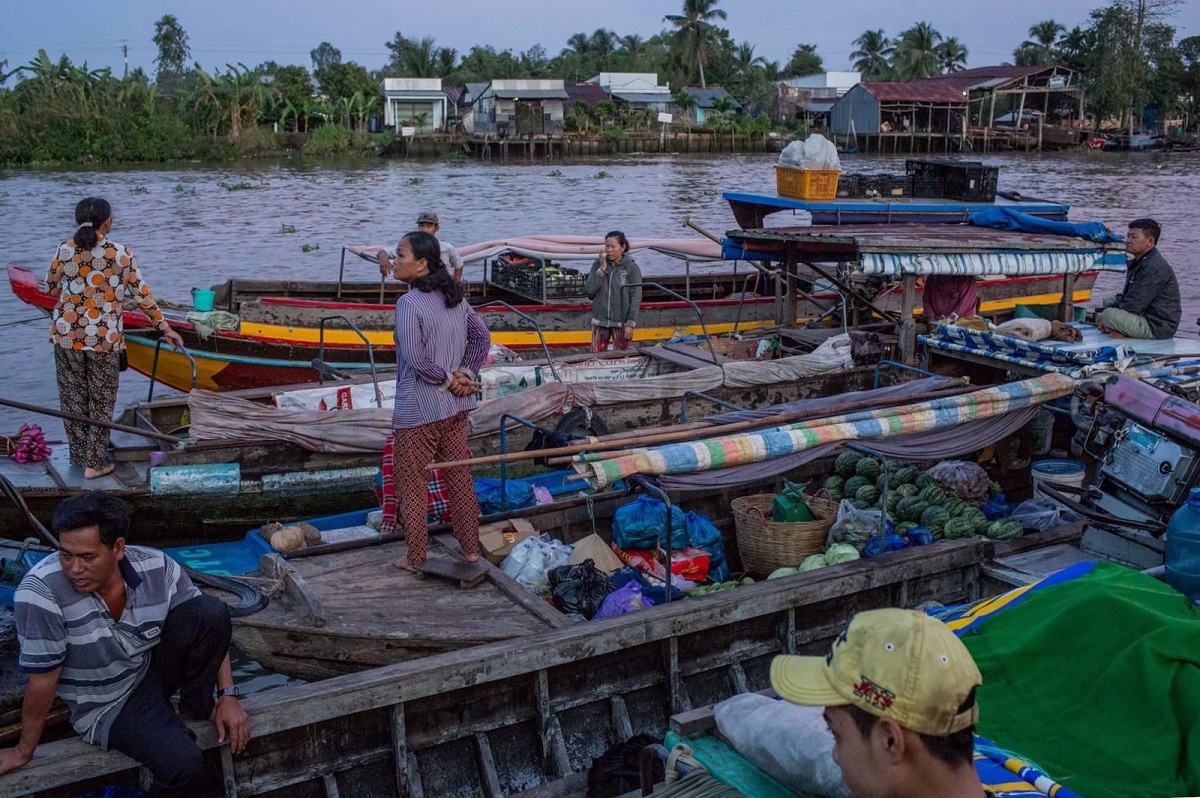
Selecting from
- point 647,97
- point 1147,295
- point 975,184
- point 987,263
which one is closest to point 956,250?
point 987,263

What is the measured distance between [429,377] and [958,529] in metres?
3.13

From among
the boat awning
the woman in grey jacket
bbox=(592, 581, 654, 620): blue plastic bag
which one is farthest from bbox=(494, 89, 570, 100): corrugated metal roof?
bbox=(592, 581, 654, 620): blue plastic bag

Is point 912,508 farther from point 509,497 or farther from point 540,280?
point 540,280

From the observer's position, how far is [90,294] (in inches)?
281

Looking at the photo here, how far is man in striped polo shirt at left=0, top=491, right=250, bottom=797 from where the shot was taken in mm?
3350

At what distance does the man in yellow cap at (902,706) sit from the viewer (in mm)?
2094

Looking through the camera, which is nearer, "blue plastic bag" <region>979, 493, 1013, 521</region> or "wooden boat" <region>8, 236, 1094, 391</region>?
"blue plastic bag" <region>979, 493, 1013, 521</region>

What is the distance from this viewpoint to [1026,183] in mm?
38594

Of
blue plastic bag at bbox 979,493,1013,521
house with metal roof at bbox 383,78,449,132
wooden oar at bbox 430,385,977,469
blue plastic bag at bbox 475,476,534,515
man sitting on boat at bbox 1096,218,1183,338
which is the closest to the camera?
wooden oar at bbox 430,385,977,469

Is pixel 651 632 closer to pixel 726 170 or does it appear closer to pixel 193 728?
pixel 193 728

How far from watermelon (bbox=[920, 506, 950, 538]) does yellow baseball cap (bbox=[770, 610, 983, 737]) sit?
14.3ft

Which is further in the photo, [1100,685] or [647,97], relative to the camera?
[647,97]

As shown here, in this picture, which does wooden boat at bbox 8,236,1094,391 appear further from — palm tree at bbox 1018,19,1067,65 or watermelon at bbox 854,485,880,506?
palm tree at bbox 1018,19,1067,65

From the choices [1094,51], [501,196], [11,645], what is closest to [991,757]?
[11,645]
